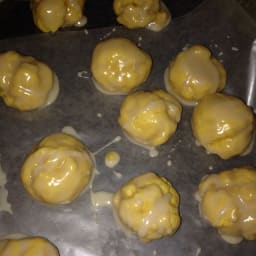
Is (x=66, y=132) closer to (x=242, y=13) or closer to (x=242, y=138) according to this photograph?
(x=242, y=138)

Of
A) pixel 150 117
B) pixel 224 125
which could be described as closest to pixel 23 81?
pixel 150 117

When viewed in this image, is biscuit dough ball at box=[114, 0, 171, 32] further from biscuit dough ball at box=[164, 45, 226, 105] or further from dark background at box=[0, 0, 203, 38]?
biscuit dough ball at box=[164, 45, 226, 105]

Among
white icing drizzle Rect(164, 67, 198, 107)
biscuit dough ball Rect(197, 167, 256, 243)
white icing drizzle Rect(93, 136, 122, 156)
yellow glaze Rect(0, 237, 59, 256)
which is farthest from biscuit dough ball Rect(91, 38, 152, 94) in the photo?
yellow glaze Rect(0, 237, 59, 256)

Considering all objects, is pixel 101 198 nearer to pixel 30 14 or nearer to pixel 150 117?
pixel 150 117

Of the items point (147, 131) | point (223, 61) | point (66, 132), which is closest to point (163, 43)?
point (223, 61)

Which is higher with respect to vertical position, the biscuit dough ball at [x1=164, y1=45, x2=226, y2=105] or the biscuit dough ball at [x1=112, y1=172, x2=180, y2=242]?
the biscuit dough ball at [x1=164, y1=45, x2=226, y2=105]

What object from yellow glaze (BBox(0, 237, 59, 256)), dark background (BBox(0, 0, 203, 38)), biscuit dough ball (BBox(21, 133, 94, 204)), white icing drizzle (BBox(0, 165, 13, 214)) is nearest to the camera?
yellow glaze (BBox(0, 237, 59, 256))

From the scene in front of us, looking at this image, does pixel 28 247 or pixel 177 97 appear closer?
pixel 28 247
